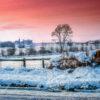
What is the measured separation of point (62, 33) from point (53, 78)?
4310mm

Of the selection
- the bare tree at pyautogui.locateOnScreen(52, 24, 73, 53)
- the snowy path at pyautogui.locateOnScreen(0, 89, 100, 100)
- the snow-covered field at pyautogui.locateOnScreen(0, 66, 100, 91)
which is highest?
the bare tree at pyautogui.locateOnScreen(52, 24, 73, 53)

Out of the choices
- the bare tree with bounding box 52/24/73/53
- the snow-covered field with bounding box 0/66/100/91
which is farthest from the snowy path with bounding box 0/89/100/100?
the bare tree with bounding box 52/24/73/53

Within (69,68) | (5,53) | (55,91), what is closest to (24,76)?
(69,68)

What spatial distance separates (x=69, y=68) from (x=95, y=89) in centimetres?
448

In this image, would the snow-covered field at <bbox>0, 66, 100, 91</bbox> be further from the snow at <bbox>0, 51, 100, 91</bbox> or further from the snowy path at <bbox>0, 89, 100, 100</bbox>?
the snowy path at <bbox>0, 89, 100, 100</bbox>

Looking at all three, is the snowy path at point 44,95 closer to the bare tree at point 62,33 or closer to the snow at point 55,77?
the snow at point 55,77

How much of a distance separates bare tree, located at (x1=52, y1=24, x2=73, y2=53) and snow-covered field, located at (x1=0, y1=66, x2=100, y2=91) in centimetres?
222

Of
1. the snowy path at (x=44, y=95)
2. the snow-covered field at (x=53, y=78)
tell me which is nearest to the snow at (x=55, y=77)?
the snow-covered field at (x=53, y=78)

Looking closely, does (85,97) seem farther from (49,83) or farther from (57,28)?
(57,28)

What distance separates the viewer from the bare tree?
1789 centimetres

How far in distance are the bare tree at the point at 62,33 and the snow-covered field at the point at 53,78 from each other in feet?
7.28

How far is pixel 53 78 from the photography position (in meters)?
14.5

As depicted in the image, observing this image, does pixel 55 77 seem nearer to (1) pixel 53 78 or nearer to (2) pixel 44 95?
(1) pixel 53 78

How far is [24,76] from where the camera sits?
15273 millimetres
